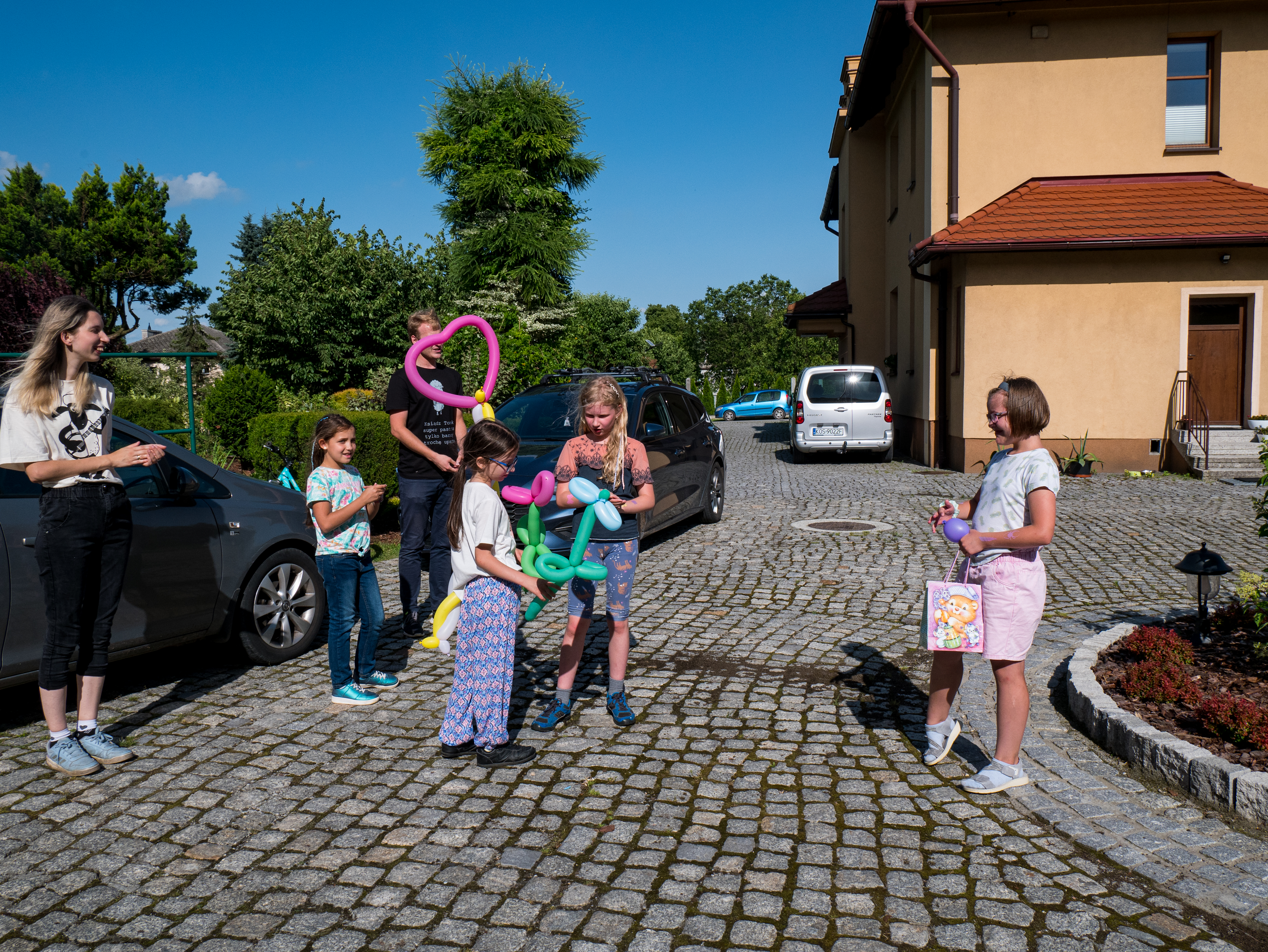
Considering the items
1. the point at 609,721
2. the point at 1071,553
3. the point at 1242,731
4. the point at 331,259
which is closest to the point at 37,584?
the point at 609,721

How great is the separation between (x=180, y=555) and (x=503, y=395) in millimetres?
11041

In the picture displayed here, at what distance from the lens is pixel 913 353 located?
63.6 feet

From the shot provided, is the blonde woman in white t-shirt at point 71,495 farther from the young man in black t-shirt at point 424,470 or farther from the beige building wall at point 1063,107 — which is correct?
the beige building wall at point 1063,107

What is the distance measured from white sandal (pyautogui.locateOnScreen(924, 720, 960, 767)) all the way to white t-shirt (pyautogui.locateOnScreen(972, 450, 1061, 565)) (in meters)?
0.81

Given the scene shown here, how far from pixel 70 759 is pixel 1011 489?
4.23 metres

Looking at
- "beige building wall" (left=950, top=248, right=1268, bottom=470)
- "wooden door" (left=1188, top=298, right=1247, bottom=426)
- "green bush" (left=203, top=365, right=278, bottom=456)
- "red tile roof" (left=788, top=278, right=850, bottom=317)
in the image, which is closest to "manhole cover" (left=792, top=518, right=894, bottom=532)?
"beige building wall" (left=950, top=248, right=1268, bottom=470)

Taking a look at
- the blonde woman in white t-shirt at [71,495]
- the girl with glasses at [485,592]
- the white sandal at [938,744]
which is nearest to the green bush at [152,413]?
the blonde woman in white t-shirt at [71,495]

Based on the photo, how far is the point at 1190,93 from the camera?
657 inches

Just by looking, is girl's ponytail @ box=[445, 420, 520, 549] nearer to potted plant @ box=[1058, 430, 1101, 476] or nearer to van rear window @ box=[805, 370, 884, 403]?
potted plant @ box=[1058, 430, 1101, 476]

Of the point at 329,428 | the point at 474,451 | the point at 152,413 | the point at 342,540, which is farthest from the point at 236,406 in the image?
the point at 474,451

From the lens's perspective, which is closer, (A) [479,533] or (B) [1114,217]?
(A) [479,533]

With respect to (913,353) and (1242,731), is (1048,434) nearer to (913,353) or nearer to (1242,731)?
(913,353)

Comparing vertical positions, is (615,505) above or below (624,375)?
below

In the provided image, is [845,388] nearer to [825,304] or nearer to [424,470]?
[825,304]
